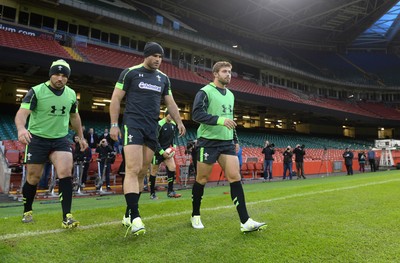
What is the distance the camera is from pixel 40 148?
3.92 metres

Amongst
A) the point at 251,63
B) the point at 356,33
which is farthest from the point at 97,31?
the point at 356,33

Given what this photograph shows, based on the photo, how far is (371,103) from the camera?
151 feet

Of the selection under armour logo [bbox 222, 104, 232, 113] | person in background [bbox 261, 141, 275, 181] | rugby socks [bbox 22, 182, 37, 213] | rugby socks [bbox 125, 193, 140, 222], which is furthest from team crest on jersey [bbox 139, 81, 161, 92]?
person in background [bbox 261, 141, 275, 181]

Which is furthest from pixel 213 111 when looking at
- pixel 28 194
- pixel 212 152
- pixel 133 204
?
pixel 28 194

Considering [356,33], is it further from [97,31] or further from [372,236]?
[372,236]

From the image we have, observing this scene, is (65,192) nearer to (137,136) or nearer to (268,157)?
(137,136)

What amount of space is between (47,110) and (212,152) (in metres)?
2.29

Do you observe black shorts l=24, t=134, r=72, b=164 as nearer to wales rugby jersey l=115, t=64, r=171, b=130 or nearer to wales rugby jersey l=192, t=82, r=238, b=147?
wales rugby jersey l=115, t=64, r=171, b=130

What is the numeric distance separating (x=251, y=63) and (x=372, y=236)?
3247 centimetres

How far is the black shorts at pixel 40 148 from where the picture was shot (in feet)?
12.8

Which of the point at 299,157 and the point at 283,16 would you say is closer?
the point at 299,157

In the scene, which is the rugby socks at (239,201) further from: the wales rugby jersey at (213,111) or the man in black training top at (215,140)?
the wales rugby jersey at (213,111)

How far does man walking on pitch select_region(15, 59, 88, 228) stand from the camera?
3.90 meters

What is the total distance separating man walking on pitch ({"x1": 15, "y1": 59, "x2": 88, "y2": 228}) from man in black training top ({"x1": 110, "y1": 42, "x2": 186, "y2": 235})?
3.07 feet
